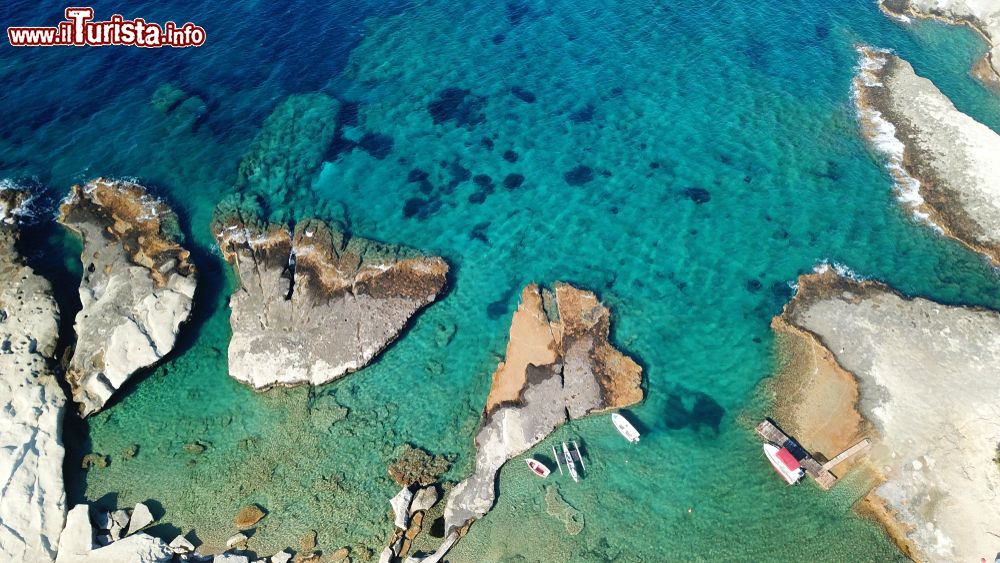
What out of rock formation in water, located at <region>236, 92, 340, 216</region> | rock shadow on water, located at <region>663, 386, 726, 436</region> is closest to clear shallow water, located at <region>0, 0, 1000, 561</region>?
rock shadow on water, located at <region>663, 386, 726, 436</region>

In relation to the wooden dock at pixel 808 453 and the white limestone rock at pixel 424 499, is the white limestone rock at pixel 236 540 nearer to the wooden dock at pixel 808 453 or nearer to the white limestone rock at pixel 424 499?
the white limestone rock at pixel 424 499

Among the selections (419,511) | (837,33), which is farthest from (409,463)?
(837,33)

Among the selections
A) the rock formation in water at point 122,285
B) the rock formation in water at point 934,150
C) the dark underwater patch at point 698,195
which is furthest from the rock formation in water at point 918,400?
the rock formation in water at point 122,285

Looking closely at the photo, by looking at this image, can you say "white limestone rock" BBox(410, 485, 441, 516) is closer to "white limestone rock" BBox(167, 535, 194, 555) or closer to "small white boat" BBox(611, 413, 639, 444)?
"small white boat" BBox(611, 413, 639, 444)

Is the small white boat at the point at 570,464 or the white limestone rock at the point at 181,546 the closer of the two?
the white limestone rock at the point at 181,546

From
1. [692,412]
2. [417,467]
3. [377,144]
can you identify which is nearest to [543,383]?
[417,467]

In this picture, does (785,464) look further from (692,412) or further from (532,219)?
(532,219)

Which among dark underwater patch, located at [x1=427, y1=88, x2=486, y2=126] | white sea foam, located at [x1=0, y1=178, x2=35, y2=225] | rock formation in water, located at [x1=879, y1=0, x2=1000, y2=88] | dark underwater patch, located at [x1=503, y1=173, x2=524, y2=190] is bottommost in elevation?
white sea foam, located at [x1=0, y1=178, x2=35, y2=225]
